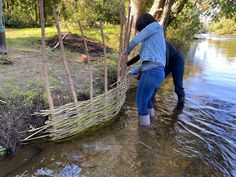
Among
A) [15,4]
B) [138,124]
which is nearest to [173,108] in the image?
[138,124]

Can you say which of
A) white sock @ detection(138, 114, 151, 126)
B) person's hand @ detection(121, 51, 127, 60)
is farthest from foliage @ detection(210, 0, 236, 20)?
white sock @ detection(138, 114, 151, 126)

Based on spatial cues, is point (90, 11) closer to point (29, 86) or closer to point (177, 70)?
point (177, 70)

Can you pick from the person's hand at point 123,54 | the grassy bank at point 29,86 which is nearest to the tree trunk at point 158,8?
the grassy bank at point 29,86

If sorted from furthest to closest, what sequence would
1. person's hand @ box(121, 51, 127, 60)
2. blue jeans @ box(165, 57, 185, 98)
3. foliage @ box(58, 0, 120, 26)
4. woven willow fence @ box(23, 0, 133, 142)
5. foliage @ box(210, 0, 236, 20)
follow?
foliage @ box(58, 0, 120, 26) < foliage @ box(210, 0, 236, 20) < blue jeans @ box(165, 57, 185, 98) < person's hand @ box(121, 51, 127, 60) < woven willow fence @ box(23, 0, 133, 142)

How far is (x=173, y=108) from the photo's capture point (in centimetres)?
537

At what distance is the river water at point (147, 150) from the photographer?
309cm

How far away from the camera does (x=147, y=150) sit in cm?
361

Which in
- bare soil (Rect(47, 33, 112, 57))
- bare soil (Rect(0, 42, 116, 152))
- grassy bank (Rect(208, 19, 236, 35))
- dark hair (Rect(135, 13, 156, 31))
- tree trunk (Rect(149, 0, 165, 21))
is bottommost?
grassy bank (Rect(208, 19, 236, 35))

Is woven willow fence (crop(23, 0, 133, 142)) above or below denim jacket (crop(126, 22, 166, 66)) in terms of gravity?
below

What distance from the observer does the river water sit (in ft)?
10.1

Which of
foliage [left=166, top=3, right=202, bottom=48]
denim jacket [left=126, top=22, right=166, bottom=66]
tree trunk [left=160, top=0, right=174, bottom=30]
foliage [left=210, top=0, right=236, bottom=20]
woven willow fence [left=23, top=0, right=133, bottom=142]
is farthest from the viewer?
foliage [left=166, top=3, right=202, bottom=48]

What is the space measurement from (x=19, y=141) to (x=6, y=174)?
45 cm

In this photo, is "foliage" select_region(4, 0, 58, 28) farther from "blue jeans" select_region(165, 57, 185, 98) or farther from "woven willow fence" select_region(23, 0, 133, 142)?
"woven willow fence" select_region(23, 0, 133, 142)

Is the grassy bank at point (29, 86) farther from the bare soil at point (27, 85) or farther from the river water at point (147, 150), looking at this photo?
the river water at point (147, 150)
